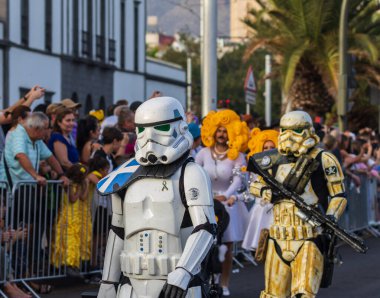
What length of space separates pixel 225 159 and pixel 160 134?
595cm

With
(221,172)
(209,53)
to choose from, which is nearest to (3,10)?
(209,53)

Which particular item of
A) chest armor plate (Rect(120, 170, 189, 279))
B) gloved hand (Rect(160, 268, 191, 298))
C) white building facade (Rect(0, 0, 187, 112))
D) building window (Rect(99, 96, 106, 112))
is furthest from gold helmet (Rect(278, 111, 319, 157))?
building window (Rect(99, 96, 106, 112))

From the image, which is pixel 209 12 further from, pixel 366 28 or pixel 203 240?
pixel 366 28

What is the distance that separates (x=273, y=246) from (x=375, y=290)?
12.6 ft

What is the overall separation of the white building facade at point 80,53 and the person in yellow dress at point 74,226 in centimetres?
2219

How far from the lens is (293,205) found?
978 cm

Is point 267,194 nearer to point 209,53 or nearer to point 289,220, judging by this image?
point 289,220

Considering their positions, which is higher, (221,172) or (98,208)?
(221,172)

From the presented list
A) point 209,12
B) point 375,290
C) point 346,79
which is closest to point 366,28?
point 346,79

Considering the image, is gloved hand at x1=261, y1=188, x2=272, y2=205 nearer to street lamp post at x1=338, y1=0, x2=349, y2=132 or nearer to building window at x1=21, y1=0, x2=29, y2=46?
street lamp post at x1=338, y1=0, x2=349, y2=132

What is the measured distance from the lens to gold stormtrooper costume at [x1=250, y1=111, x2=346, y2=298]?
9.62 metres

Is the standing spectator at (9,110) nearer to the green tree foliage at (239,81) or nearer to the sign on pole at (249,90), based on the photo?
the sign on pole at (249,90)

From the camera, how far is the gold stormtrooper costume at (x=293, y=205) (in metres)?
9.62

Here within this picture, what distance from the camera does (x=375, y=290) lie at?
13312mm
